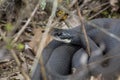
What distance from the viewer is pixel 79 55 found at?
485 centimetres

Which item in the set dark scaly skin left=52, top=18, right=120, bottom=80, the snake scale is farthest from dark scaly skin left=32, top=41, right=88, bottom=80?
dark scaly skin left=52, top=18, right=120, bottom=80

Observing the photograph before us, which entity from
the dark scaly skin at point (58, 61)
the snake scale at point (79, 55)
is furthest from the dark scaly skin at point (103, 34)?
the dark scaly skin at point (58, 61)

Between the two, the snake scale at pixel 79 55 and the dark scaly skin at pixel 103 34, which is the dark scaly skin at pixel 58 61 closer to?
the snake scale at pixel 79 55

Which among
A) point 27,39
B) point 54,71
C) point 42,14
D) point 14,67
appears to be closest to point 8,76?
point 14,67

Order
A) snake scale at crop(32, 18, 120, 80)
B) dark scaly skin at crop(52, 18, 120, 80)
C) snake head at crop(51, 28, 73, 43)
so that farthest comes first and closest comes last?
snake head at crop(51, 28, 73, 43) → dark scaly skin at crop(52, 18, 120, 80) → snake scale at crop(32, 18, 120, 80)

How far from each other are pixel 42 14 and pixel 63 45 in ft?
4.29

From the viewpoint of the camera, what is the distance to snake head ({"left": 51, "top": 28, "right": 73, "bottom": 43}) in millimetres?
5246

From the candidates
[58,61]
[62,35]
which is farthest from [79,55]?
[62,35]

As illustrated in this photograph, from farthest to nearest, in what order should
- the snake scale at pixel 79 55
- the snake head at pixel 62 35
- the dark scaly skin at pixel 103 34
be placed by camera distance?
1. the snake head at pixel 62 35
2. the dark scaly skin at pixel 103 34
3. the snake scale at pixel 79 55

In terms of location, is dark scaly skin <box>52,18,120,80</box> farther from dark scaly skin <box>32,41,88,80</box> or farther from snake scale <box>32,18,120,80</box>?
dark scaly skin <box>32,41,88,80</box>

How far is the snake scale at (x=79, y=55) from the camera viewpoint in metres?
4.33

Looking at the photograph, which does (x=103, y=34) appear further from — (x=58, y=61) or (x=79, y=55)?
(x=58, y=61)

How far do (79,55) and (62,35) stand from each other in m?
0.62

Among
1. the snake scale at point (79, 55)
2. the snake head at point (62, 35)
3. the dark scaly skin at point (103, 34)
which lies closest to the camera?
the snake scale at point (79, 55)
